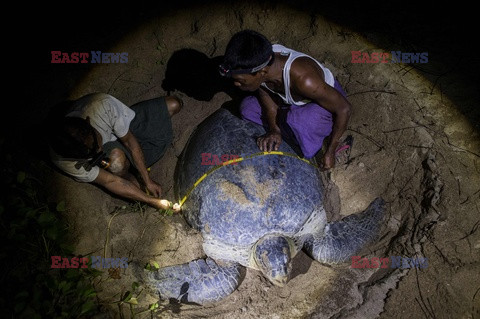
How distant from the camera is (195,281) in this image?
2.41 meters

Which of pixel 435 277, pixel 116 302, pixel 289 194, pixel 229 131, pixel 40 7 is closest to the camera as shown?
pixel 435 277

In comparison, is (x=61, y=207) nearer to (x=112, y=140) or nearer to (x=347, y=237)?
(x=112, y=140)

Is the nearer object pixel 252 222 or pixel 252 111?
pixel 252 222

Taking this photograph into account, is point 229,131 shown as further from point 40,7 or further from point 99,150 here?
point 40,7

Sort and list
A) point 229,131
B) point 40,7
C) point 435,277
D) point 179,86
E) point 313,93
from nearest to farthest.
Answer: point 435,277 → point 313,93 → point 229,131 → point 40,7 → point 179,86

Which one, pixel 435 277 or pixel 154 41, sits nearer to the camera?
pixel 435 277

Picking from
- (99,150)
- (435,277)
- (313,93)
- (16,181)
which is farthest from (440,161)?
(16,181)

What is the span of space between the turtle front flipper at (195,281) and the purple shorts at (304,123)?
128 centimetres

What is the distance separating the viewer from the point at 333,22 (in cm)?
312

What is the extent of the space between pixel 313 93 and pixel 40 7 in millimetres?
3219

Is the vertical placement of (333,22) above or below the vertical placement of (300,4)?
below

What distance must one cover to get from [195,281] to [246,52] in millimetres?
1905
